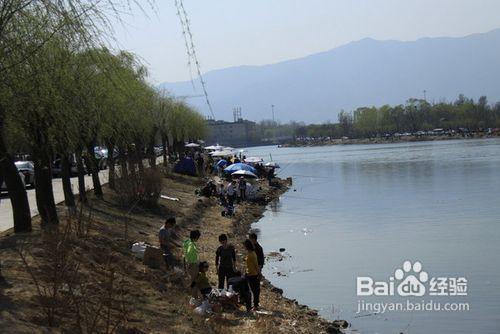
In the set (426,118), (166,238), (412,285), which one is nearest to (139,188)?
(166,238)

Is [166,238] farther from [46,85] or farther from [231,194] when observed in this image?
[231,194]

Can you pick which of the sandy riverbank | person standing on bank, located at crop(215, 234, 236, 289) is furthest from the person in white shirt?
person standing on bank, located at crop(215, 234, 236, 289)

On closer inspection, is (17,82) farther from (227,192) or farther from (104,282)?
(227,192)

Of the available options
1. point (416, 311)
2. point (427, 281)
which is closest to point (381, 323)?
point (416, 311)

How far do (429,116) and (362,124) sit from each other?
2331cm

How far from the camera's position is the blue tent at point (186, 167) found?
45.9m

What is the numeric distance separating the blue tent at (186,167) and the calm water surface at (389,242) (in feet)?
21.8

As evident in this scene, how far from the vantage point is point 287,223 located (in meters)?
32.6

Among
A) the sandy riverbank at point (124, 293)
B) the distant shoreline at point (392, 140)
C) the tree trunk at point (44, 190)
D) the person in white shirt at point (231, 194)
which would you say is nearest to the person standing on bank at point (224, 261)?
the sandy riverbank at point (124, 293)

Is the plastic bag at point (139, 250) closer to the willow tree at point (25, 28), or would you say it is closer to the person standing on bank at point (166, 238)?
the person standing on bank at point (166, 238)

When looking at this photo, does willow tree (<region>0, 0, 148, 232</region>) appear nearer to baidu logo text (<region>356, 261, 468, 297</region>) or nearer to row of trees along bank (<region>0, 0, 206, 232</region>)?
row of trees along bank (<region>0, 0, 206, 232</region>)

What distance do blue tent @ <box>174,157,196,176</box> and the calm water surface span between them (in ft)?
21.8

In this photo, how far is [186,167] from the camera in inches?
1812

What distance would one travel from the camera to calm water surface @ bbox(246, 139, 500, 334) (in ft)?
50.6
